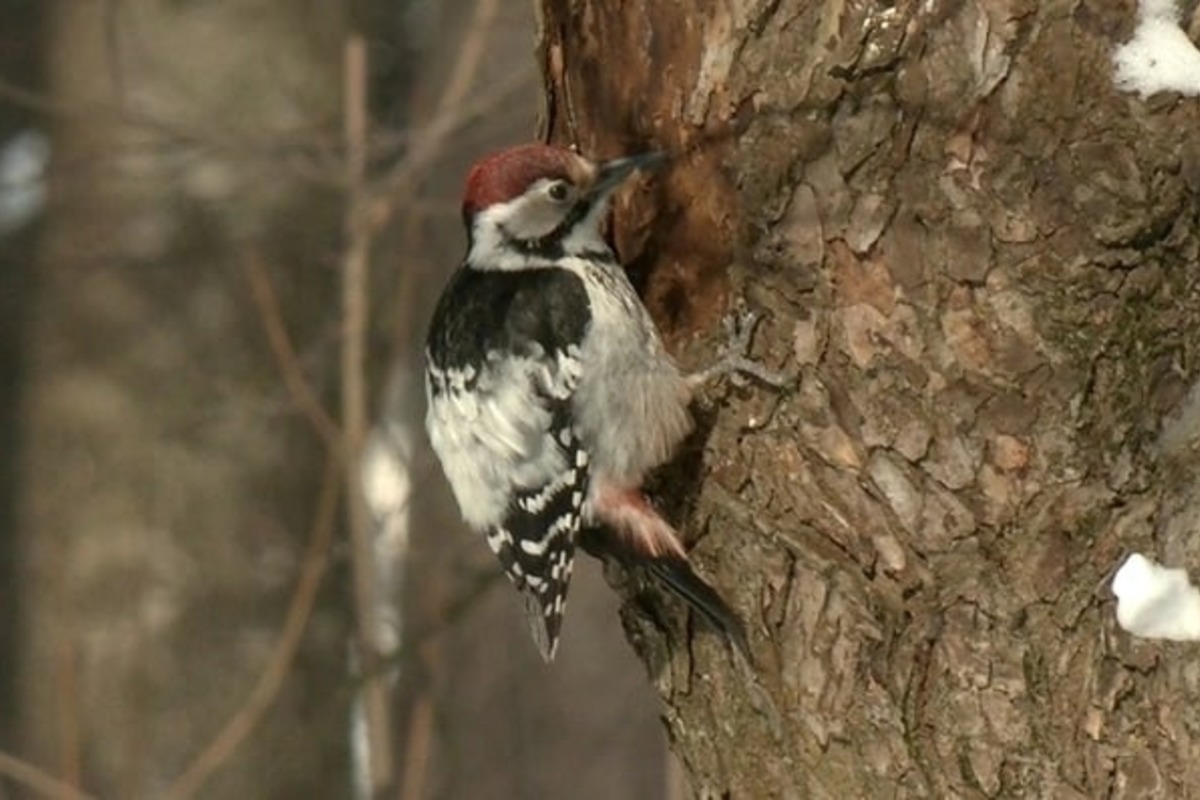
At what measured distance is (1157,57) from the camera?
231 cm

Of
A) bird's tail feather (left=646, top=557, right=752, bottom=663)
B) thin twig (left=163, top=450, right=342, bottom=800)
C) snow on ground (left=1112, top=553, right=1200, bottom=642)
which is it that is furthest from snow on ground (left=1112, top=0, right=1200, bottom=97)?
thin twig (left=163, top=450, right=342, bottom=800)

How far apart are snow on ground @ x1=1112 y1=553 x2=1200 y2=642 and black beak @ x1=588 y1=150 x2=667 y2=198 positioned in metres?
0.84

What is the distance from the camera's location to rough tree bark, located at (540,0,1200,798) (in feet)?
7.79

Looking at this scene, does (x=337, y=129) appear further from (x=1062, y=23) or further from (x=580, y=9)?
(x=1062, y=23)

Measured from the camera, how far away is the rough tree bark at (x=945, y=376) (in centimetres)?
238

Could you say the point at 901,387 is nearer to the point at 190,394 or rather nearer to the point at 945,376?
the point at 945,376

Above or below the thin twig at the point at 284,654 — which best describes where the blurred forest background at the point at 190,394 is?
above

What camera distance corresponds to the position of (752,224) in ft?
8.55

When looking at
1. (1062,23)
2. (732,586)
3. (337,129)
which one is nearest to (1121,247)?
(1062,23)

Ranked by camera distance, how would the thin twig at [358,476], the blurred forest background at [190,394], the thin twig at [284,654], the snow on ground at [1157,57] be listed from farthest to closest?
the blurred forest background at [190,394] < the thin twig at [358,476] < the thin twig at [284,654] < the snow on ground at [1157,57]

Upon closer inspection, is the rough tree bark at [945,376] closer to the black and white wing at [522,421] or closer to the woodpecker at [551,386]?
the woodpecker at [551,386]

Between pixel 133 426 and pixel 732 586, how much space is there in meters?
3.11

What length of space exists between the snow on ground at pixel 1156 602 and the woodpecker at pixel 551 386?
1.85 ft

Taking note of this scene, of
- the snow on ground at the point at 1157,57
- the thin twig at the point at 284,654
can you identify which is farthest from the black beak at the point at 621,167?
the thin twig at the point at 284,654
